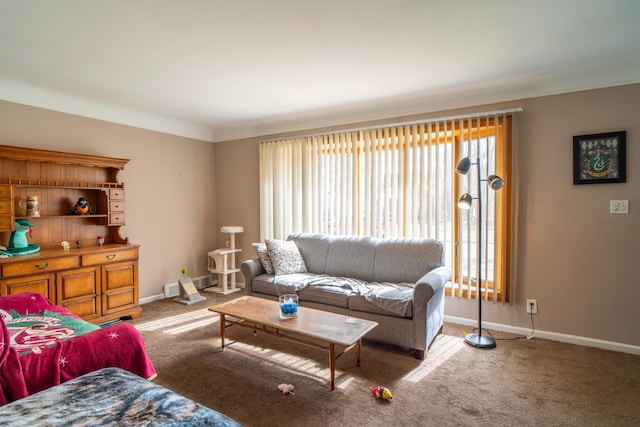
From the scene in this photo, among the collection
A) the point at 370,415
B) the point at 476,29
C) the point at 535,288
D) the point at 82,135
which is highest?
the point at 476,29

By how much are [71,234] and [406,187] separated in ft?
12.7

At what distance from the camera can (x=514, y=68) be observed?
2.99 meters

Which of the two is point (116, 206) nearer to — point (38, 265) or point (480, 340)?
point (38, 265)

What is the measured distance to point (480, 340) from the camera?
10.3 feet

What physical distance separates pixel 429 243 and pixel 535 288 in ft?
3.57

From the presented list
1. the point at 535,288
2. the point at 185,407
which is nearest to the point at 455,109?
the point at 535,288

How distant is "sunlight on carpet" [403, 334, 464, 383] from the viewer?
2578 mm

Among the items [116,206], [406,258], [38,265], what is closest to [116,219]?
[116,206]

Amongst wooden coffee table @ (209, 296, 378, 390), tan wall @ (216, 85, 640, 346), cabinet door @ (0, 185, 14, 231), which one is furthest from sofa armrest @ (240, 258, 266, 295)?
tan wall @ (216, 85, 640, 346)

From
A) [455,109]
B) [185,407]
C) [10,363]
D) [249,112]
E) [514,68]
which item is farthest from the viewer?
[249,112]

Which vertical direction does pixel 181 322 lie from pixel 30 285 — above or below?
below

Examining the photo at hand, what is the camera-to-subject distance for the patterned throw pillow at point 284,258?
154 inches

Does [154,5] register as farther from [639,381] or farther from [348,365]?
[639,381]

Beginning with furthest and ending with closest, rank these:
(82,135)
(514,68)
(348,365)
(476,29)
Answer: (82,135) → (514,68) → (348,365) → (476,29)
